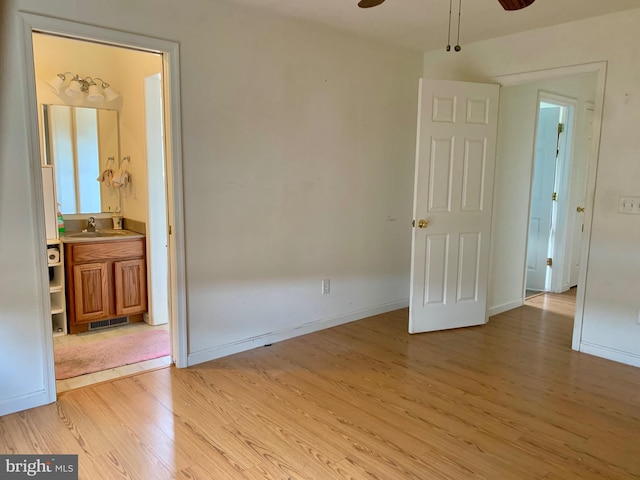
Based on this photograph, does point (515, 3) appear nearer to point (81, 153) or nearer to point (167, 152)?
point (167, 152)

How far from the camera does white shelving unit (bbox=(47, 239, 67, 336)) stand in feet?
12.0

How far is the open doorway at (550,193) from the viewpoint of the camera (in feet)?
16.5

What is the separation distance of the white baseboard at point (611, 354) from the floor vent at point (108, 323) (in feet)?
12.4

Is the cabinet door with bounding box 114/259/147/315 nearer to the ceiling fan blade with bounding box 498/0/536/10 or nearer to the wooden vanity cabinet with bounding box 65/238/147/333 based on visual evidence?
the wooden vanity cabinet with bounding box 65/238/147/333

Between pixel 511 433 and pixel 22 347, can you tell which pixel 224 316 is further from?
pixel 511 433

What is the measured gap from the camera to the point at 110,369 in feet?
10.1

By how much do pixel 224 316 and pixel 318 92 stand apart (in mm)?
1831

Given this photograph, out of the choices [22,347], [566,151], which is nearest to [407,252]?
[566,151]

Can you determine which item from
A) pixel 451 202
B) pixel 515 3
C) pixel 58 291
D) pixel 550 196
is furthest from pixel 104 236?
pixel 550 196

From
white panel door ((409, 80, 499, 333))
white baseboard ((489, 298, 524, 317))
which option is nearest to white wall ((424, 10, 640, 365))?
white panel door ((409, 80, 499, 333))

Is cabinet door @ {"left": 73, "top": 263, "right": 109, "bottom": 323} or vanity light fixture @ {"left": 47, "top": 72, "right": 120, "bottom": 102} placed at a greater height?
vanity light fixture @ {"left": 47, "top": 72, "right": 120, "bottom": 102}

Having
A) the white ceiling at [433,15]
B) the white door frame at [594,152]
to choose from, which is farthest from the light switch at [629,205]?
the white ceiling at [433,15]

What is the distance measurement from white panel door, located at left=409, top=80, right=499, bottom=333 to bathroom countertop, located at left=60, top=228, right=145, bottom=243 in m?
2.43

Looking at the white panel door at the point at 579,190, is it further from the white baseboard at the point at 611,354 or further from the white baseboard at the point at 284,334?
the white baseboard at the point at 284,334
